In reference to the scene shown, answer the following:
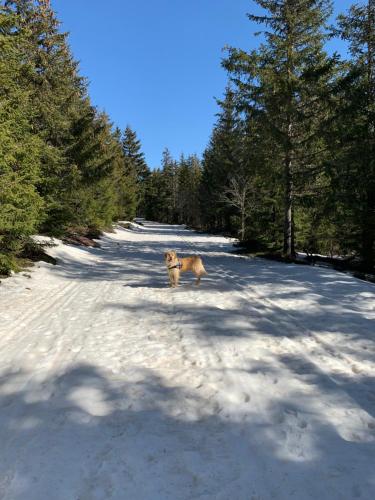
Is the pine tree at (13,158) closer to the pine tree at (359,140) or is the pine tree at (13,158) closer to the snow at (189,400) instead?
the snow at (189,400)

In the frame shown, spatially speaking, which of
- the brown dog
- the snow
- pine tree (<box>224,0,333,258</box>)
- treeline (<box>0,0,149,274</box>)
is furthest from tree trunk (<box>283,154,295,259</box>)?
treeline (<box>0,0,149,274</box>)

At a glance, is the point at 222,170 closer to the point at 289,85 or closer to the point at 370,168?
the point at 289,85

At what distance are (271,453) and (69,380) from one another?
2.73 metres

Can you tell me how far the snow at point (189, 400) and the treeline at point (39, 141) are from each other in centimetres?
376

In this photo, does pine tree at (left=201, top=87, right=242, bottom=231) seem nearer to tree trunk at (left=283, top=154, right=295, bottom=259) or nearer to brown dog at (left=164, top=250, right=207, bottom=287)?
tree trunk at (left=283, top=154, right=295, bottom=259)

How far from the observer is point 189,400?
422 centimetres

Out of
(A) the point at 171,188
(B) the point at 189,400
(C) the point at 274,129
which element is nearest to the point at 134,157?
(A) the point at 171,188

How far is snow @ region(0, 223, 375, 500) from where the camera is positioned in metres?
3.00

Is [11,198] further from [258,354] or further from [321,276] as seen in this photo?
[321,276]

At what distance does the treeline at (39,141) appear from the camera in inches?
397

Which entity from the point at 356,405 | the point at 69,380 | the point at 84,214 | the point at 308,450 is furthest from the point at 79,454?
the point at 84,214

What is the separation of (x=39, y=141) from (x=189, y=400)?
11.0 metres

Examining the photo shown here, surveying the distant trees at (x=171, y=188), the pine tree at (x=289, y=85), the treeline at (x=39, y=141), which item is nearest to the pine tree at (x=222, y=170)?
the pine tree at (x=289, y=85)

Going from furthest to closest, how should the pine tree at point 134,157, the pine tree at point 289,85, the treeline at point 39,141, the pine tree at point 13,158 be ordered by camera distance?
the pine tree at point 134,157
the pine tree at point 289,85
the treeline at point 39,141
the pine tree at point 13,158
